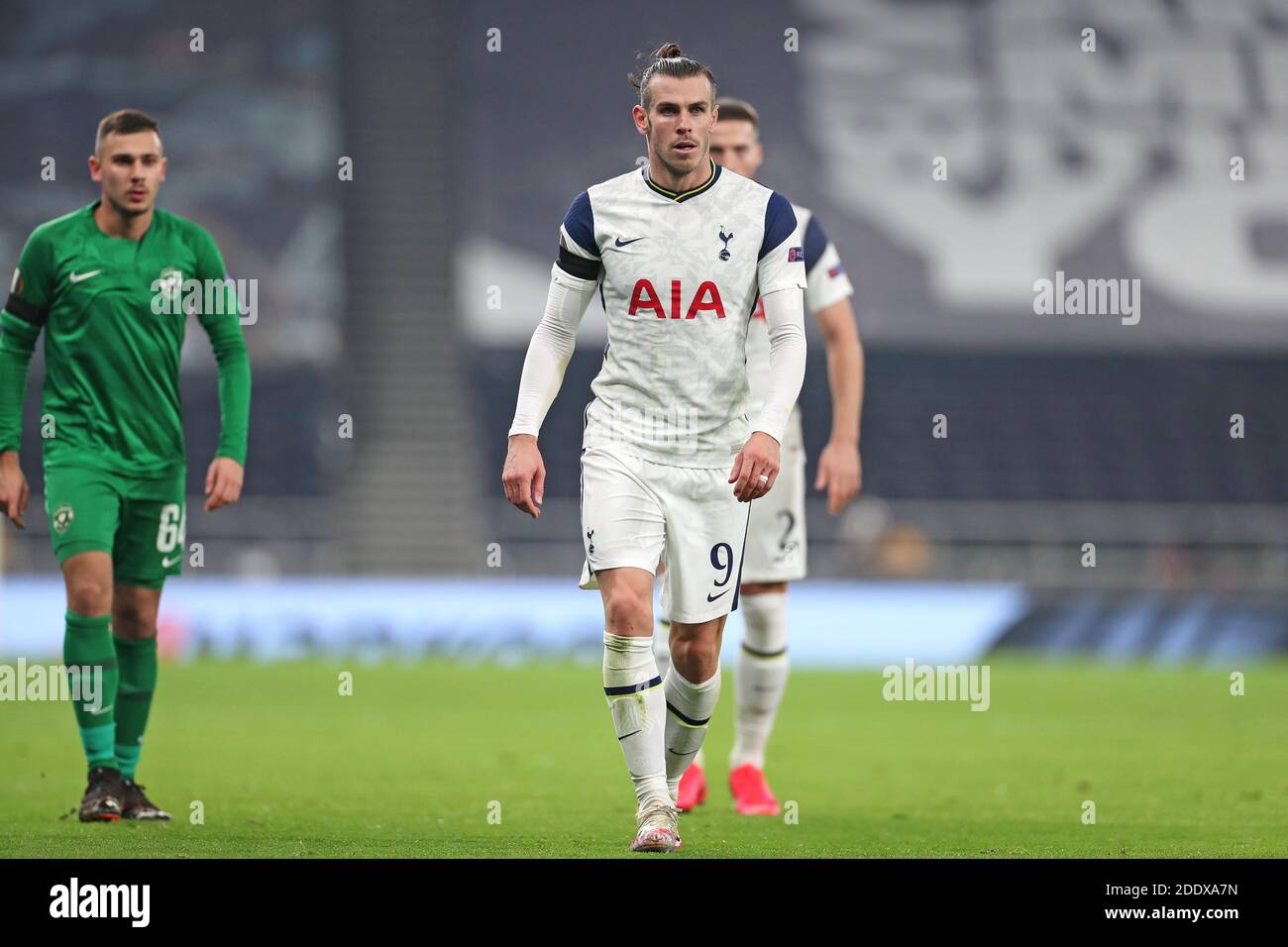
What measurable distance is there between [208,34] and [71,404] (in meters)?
21.9

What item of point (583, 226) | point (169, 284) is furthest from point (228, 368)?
point (583, 226)

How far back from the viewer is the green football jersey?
22.9 ft

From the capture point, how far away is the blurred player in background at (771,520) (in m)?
7.66

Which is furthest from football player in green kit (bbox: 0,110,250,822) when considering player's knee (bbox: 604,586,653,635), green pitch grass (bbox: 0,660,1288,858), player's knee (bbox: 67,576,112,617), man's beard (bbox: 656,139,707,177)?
man's beard (bbox: 656,139,707,177)

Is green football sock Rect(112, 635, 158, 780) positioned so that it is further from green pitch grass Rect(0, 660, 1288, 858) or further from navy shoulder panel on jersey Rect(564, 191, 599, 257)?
navy shoulder panel on jersey Rect(564, 191, 599, 257)

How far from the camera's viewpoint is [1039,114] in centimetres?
2767

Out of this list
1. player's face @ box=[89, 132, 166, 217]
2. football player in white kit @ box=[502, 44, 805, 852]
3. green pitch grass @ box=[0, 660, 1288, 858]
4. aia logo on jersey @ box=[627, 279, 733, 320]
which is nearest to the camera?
football player in white kit @ box=[502, 44, 805, 852]

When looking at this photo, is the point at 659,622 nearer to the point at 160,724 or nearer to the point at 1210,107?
the point at 160,724

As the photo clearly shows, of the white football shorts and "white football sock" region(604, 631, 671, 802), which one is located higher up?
the white football shorts

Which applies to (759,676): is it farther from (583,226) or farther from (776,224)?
(583,226)

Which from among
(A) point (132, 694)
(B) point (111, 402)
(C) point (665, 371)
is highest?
(B) point (111, 402)

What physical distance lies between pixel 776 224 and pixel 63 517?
2776 millimetres

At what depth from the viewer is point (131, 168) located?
6.96 meters

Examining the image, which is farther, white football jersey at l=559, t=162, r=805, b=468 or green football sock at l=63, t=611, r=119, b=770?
green football sock at l=63, t=611, r=119, b=770
